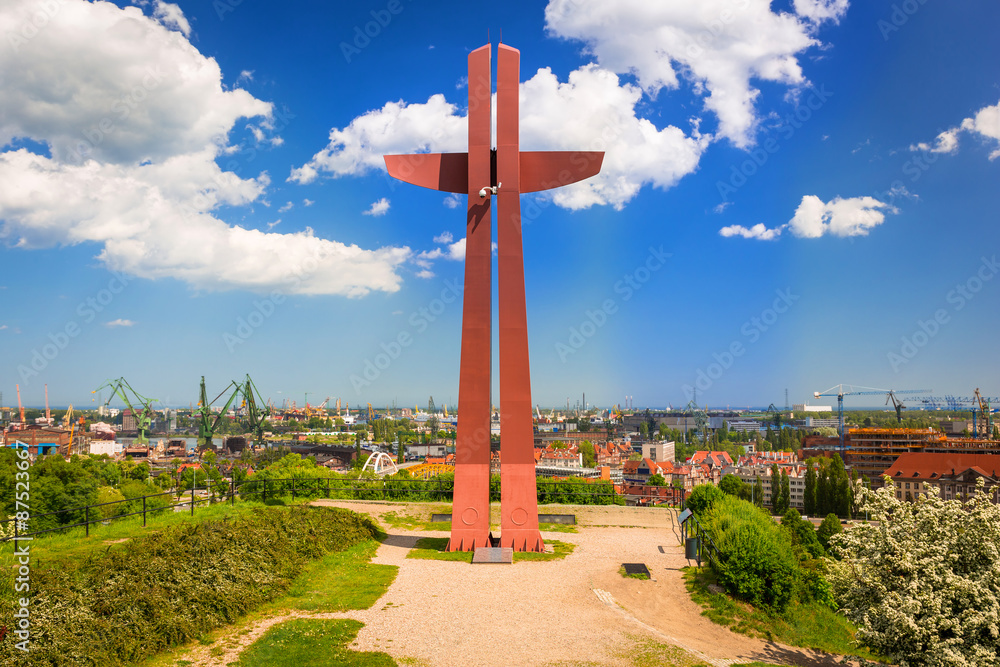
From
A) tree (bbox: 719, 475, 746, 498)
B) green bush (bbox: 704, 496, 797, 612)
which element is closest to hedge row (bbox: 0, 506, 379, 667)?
green bush (bbox: 704, 496, 797, 612)

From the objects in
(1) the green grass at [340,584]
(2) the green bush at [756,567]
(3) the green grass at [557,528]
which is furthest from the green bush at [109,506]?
(2) the green bush at [756,567]

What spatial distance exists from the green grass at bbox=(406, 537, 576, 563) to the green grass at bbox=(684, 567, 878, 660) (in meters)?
3.45

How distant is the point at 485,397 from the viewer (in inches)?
550

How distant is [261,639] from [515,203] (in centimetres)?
1059

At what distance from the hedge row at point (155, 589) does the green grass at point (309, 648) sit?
1058 mm

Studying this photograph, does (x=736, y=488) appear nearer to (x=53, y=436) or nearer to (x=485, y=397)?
(x=485, y=397)

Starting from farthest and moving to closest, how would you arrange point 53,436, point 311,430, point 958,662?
point 311,430 → point 53,436 → point 958,662

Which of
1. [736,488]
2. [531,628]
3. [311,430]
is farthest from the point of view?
[311,430]

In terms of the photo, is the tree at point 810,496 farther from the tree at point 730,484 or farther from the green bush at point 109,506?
the green bush at point 109,506

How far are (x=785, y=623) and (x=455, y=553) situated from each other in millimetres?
7154

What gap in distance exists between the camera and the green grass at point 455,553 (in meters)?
13.2

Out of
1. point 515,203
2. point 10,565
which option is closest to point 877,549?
point 515,203

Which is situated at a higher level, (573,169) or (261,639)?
(573,169)

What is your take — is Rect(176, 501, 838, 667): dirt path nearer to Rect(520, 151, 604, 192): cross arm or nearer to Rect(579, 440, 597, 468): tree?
Rect(520, 151, 604, 192): cross arm
